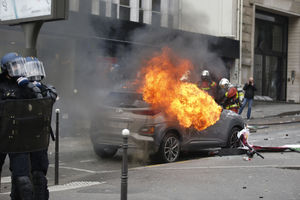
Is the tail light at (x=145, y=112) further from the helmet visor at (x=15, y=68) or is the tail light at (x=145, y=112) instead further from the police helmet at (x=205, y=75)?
the helmet visor at (x=15, y=68)

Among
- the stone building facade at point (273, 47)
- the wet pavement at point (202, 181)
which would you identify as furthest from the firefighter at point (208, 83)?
the stone building facade at point (273, 47)

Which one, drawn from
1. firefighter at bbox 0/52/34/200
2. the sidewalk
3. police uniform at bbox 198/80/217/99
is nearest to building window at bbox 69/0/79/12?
police uniform at bbox 198/80/217/99

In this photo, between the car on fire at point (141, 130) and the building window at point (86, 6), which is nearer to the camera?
the car on fire at point (141, 130)

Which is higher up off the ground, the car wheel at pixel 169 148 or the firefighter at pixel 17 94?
the firefighter at pixel 17 94

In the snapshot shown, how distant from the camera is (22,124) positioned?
4793mm

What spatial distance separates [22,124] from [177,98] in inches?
187

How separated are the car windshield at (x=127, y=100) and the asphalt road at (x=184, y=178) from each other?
1.14 metres

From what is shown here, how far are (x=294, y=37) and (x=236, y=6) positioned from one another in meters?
7.11

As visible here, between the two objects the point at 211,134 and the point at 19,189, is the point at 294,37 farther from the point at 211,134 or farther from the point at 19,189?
the point at 19,189

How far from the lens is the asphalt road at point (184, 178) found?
6344mm

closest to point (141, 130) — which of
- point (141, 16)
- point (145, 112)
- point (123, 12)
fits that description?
point (145, 112)

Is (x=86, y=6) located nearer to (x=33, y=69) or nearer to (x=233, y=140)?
(x=233, y=140)

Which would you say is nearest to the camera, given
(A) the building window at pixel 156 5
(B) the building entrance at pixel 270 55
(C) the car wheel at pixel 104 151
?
(C) the car wheel at pixel 104 151

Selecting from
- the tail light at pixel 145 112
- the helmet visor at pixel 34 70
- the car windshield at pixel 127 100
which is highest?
the helmet visor at pixel 34 70
